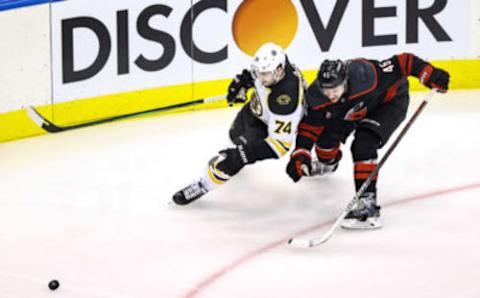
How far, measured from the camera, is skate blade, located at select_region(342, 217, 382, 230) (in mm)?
4555

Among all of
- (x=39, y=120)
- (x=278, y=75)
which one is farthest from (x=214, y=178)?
(x=39, y=120)

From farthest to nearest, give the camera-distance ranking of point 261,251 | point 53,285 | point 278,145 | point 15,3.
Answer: point 15,3, point 278,145, point 261,251, point 53,285

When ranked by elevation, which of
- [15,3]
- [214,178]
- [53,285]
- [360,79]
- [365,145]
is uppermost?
[15,3]

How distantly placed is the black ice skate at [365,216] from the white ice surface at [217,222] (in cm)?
6

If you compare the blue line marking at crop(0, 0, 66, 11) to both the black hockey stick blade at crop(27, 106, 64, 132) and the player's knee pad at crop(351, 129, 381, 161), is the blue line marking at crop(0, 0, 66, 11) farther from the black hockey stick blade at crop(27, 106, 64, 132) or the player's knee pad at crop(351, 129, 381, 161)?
the player's knee pad at crop(351, 129, 381, 161)

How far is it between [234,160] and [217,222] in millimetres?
324

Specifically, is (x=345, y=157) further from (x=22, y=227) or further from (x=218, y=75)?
(x=22, y=227)

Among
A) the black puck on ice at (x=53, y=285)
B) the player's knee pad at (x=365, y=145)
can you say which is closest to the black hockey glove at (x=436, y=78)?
the player's knee pad at (x=365, y=145)

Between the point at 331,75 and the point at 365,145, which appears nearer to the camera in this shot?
the point at 331,75

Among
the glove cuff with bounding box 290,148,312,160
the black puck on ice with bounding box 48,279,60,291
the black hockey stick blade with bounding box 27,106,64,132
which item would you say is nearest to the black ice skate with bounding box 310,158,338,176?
the glove cuff with bounding box 290,148,312,160

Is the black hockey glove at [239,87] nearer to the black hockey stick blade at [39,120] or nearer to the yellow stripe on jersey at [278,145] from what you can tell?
the yellow stripe on jersey at [278,145]

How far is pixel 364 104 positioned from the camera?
4.64 meters

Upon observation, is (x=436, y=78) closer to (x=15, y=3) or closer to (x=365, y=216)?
(x=365, y=216)

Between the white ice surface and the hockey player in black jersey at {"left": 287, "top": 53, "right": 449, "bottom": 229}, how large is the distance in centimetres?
27
